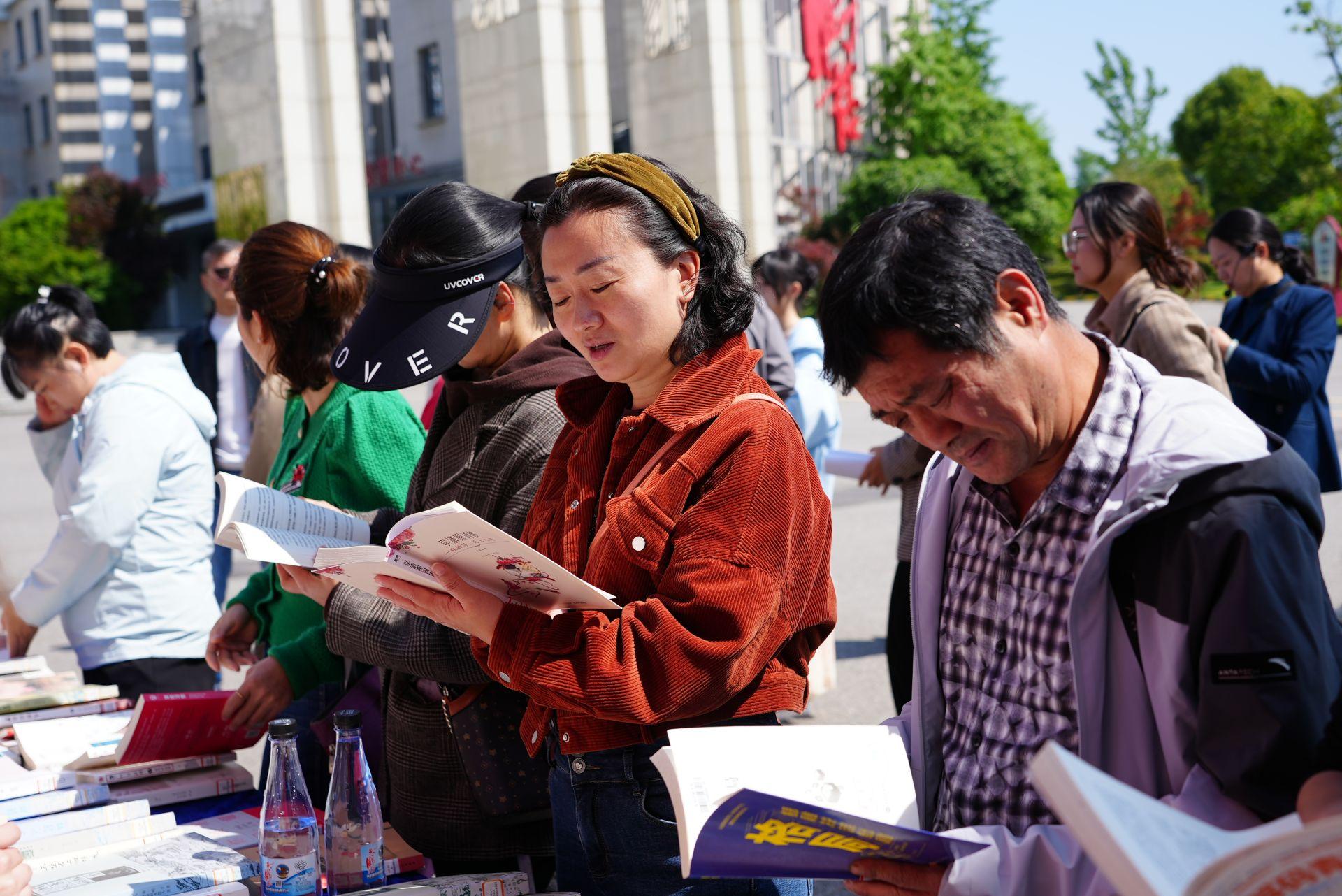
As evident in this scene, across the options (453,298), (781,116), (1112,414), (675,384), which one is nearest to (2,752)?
(453,298)

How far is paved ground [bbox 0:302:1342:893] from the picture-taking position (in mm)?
5793

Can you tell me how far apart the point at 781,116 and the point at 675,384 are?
105 ft

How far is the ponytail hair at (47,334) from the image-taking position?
3.85m

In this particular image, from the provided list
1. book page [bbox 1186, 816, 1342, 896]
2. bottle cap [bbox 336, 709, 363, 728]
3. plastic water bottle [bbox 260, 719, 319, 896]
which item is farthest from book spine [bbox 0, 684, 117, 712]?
book page [bbox 1186, 816, 1342, 896]

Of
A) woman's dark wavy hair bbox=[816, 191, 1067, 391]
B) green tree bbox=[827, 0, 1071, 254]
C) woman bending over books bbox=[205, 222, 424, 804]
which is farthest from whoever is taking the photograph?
green tree bbox=[827, 0, 1071, 254]

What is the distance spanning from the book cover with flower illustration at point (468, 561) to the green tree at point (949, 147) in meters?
28.8

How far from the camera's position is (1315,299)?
5.06m

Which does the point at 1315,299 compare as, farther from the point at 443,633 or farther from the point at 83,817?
the point at 83,817

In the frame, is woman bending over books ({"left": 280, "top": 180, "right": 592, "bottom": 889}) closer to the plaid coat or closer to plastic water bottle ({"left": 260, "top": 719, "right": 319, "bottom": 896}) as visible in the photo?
the plaid coat

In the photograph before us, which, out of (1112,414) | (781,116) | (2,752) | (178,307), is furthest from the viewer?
(178,307)

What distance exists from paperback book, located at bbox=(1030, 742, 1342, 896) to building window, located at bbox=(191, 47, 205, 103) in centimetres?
4001

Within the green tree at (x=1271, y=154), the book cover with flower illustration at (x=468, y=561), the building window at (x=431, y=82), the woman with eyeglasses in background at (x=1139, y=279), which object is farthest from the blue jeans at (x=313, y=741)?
the green tree at (x=1271, y=154)

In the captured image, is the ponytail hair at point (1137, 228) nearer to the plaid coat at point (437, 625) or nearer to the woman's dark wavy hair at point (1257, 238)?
the woman's dark wavy hair at point (1257, 238)

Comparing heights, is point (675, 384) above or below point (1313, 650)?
above
